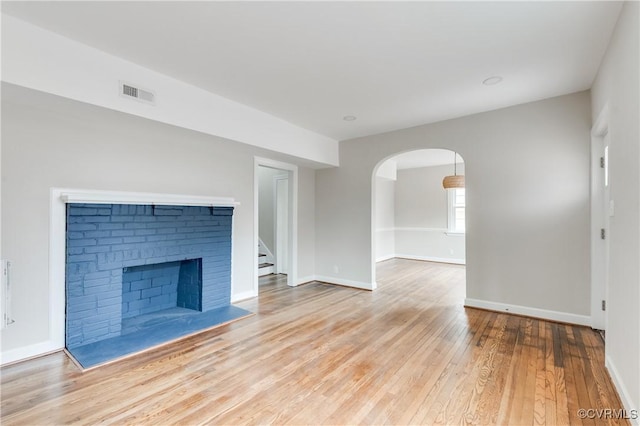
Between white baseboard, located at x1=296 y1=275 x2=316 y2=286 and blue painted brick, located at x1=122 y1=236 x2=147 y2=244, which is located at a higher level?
blue painted brick, located at x1=122 y1=236 x2=147 y2=244

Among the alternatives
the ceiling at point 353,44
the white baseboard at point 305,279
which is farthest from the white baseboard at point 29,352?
the white baseboard at point 305,279

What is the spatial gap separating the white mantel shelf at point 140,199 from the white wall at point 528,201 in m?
3.14

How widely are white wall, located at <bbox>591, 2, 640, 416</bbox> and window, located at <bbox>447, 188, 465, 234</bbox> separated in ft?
18.9

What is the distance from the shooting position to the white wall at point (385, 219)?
8.42 meters

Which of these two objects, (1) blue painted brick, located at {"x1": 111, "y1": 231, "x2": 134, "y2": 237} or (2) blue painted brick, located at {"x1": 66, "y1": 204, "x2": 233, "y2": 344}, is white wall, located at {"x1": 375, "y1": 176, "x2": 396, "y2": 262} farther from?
(1) blue painted brick, located at {"x1": 111, "y1": 231, "x2": 134, "y2": 237}

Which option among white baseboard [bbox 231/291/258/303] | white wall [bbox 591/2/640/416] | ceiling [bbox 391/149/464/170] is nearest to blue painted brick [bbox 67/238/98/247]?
white baseboard [bbox 231/291/258/303]

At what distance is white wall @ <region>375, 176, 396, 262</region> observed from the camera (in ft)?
27.6

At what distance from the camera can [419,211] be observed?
28.6 ft

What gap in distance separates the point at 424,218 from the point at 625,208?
6.72 meters

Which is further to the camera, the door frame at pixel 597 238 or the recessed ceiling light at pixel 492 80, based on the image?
the door frame at pixel 597 238

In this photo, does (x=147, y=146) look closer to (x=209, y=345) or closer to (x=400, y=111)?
(x=209, y=345)

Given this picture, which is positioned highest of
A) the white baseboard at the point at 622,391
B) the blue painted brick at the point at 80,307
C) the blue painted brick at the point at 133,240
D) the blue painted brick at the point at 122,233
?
the blue painted brick at the point at 122,233

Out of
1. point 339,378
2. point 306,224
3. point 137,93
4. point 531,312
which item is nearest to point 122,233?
point 137,93
